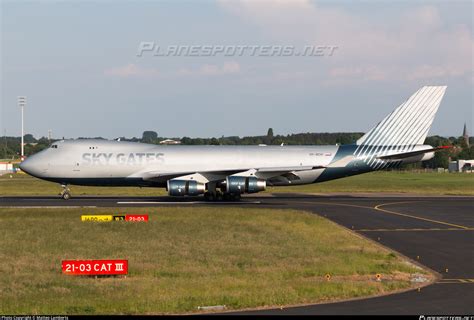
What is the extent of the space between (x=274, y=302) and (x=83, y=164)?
36.3 metres

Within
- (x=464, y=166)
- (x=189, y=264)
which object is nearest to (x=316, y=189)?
(x=189, y=264)

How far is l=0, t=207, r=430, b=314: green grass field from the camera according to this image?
55.0 feet

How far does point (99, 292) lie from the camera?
1761cm

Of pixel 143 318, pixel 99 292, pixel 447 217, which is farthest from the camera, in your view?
pixel 447 217

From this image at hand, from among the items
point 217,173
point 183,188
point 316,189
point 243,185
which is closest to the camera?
point 183,188

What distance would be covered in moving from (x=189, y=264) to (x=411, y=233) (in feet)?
46.6

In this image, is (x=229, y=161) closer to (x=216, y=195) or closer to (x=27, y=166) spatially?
(x=216, y=195)

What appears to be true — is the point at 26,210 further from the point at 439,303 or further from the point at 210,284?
the point at 439,303

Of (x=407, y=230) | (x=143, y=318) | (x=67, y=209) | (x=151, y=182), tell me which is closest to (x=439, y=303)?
(x=143, y=318)

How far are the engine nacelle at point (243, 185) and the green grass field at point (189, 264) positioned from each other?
1166 centimetres

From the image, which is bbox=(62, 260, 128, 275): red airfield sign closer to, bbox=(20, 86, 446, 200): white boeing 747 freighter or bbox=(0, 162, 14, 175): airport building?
bbox=(20, 86, 446, 200): white boeing 747 freighter

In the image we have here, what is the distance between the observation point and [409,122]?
A: 5462 centimetres

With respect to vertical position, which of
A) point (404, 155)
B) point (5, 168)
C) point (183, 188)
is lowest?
point (183, 188)

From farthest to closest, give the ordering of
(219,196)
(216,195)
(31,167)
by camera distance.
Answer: (219,196) → (216,195) → (31,167)
